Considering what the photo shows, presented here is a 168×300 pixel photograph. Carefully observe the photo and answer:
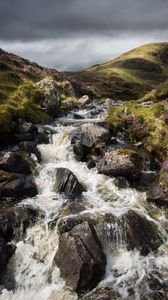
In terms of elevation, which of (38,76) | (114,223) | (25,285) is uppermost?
(38,76)

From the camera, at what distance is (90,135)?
1244 inches

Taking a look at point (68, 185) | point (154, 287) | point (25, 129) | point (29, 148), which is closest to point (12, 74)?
point (25, 129)

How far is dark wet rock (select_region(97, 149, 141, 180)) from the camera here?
26125 mm

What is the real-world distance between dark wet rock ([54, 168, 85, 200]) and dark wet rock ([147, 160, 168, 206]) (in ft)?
16.8

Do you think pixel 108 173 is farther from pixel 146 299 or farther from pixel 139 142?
pixel 146 299

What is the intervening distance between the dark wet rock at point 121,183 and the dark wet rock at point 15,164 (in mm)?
7133

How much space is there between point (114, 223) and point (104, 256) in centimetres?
240

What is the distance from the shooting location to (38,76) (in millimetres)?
67438

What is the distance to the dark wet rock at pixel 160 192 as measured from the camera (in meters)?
23.0

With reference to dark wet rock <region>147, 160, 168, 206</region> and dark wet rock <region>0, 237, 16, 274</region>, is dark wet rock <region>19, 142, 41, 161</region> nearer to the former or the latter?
dark wet rock <region>147, 160, 168, 206</region>

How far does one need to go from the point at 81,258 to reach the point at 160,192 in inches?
351

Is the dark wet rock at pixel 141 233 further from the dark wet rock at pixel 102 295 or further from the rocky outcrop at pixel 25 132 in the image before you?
the rocky outcrop at pixel 25 132

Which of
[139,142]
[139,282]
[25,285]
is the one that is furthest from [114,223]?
[139,142]

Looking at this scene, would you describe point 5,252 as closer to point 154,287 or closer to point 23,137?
point 154,287
